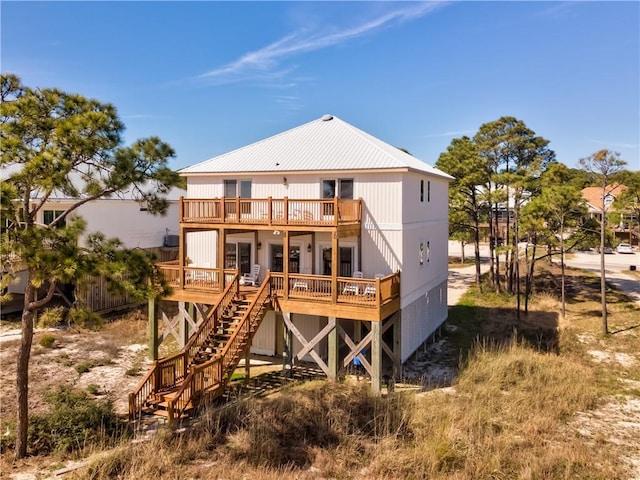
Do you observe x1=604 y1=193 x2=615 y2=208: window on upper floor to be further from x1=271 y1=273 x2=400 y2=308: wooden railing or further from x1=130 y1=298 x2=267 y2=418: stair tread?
x1=130 y1=298 x2=267 y2=418: stair tread

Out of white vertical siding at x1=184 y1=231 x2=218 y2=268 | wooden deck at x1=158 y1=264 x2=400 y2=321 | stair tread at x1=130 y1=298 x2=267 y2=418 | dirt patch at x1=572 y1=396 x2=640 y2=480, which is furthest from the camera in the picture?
white vertical siding at x1=184 y1=231 x2=218 y2=268

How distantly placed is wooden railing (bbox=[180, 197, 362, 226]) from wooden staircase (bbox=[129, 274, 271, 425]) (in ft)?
7.69

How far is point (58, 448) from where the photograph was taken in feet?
37.1

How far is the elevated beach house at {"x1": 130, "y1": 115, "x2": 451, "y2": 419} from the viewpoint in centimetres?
1566

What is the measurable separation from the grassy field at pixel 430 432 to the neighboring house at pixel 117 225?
48.5 ft

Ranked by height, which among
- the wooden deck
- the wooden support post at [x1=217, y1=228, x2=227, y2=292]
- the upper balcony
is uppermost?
the upper balcony

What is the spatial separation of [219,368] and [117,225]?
1777 cm

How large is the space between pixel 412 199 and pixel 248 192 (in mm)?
6890

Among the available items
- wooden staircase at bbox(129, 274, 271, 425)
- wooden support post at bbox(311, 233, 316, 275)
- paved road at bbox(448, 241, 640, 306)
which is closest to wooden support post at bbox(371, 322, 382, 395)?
wooden staircase at bbox(129, 274, 271, 425)

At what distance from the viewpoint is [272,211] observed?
17.4m

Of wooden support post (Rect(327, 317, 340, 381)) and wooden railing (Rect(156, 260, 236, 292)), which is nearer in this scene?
wooden support post (Rect(327, 317, 340, 381))

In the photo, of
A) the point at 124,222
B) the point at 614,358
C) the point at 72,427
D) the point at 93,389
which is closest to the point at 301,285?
the point at 93,389

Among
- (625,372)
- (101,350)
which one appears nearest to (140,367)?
(101,350)

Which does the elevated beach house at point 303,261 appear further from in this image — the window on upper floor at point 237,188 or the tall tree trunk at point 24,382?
the tall tree trunk at point 24,382
